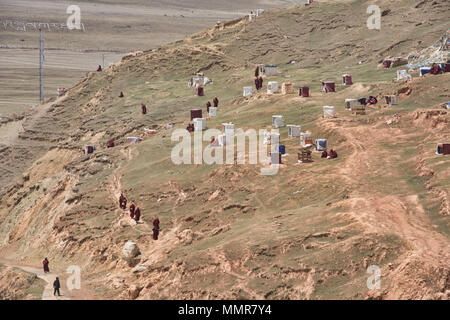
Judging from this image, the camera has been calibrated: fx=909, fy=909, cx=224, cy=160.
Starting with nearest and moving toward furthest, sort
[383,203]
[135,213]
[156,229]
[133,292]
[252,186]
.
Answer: [133,292]
[383,203]
[156,229]
[252,186]
[135,213]

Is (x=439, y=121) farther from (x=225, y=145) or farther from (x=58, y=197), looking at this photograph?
(x=58, y=197)

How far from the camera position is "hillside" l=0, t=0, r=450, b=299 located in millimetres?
23906

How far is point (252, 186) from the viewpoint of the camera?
1235 inches

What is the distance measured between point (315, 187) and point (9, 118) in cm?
3611

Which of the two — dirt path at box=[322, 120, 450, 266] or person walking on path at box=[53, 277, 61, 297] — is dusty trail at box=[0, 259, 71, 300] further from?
dirt path at box=[322, 120, 450, 266]

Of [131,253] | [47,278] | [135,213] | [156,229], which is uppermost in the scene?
[135,213]

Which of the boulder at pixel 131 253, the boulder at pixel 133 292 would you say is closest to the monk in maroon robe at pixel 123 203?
the boulder at pixel 131 253

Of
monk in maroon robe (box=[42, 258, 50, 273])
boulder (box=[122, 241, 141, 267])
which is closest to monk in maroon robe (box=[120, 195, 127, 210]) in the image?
monk in maroon robe (box=[42, 258, 50, 273])

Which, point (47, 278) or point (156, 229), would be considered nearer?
point (47, 278)

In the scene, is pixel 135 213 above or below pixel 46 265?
above

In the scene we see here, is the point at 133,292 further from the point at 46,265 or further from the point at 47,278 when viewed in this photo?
the point at 46,265

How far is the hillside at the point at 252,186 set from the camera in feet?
78.4

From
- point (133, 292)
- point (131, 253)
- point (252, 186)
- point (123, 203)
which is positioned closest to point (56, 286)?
point (133, 292)
